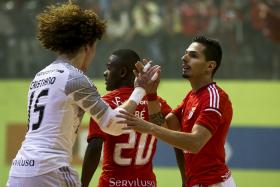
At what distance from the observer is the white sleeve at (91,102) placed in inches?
170

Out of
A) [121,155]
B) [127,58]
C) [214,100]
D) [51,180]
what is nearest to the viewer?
[51,180]

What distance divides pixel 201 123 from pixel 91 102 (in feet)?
2.59

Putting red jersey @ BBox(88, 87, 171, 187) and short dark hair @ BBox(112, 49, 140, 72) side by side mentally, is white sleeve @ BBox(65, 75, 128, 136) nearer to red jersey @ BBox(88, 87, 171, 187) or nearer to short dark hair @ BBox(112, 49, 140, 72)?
red jersey @ BBox(88, 87, 171, 187)

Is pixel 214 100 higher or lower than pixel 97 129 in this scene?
higher

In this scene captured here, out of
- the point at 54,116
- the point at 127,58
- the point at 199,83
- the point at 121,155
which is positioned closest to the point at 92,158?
the point at 121,155

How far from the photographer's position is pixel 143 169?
5.32 metres

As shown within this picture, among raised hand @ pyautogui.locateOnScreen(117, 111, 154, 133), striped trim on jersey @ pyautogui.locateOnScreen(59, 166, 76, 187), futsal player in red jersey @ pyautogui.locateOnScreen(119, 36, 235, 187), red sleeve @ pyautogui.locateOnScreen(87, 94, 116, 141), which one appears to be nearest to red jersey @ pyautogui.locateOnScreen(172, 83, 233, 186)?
futsal player in red jersey @ pyautogui.locateOnScreen(119, 36, 235, 187)

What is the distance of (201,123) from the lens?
186 inches

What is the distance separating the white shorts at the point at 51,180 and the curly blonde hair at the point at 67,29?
766mm

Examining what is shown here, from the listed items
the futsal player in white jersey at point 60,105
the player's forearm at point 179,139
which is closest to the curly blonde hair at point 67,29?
the futsal player in white jersey at point 60,105

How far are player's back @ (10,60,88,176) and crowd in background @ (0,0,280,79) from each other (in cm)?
562

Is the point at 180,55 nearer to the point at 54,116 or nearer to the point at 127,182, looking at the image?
the point at 127,182

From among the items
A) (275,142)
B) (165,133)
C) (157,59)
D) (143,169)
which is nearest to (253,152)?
(275,142)

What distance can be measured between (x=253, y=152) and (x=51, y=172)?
5.90m
